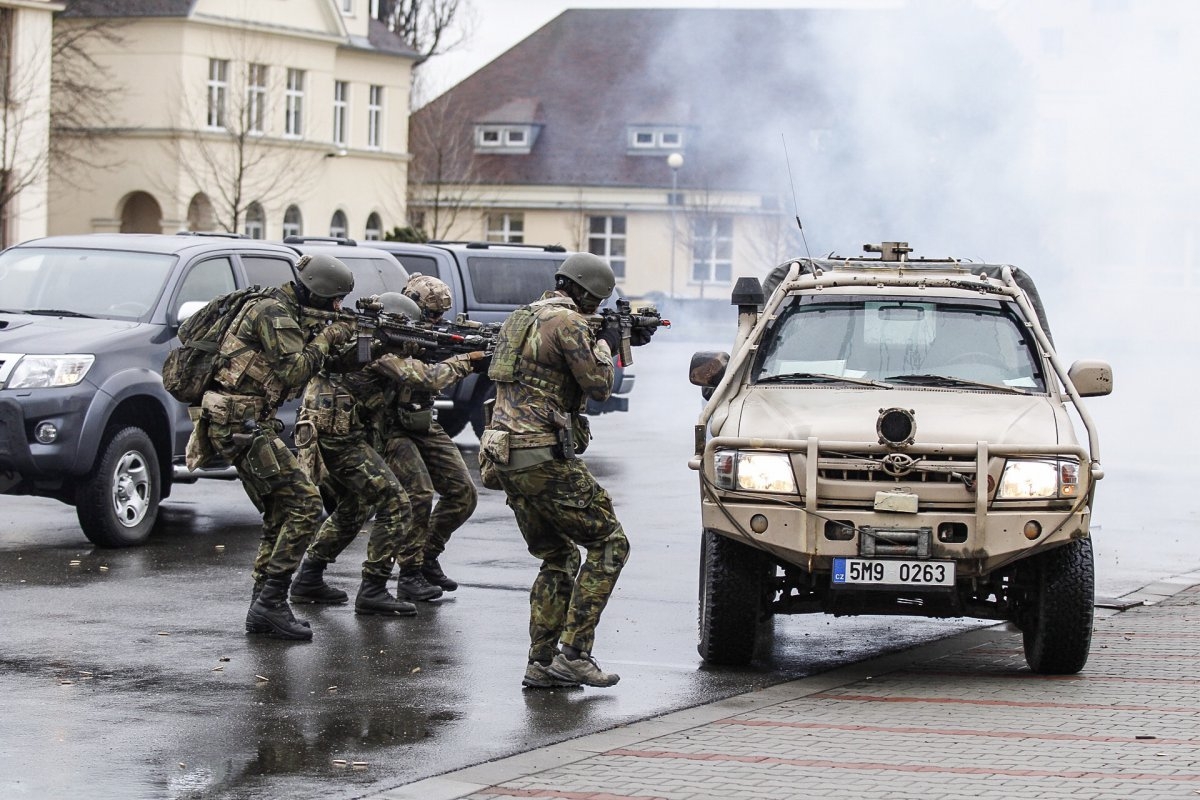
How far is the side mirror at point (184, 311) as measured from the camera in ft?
42.4

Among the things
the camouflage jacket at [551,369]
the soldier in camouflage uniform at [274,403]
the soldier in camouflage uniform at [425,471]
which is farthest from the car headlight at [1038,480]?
the soldier in camouflage uniform at [274,403]

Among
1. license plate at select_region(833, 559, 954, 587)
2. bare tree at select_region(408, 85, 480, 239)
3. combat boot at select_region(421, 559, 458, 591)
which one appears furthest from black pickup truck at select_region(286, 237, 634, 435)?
bare tree at select_region(408, 85, 480, 239)

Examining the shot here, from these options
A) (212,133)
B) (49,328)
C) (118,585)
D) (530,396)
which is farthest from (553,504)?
(212,133)

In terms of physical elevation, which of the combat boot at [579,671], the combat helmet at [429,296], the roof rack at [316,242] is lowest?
the combat boot at [579,671]

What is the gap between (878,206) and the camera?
29.5 metres

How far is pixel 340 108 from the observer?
58.7 metres

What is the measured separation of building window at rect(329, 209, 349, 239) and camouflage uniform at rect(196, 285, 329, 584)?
160 feet

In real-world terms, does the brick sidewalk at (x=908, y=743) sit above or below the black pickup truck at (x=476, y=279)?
below

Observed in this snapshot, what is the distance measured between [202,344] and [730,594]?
9.31 feet

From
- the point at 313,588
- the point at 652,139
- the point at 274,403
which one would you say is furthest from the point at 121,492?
the point at 652,139

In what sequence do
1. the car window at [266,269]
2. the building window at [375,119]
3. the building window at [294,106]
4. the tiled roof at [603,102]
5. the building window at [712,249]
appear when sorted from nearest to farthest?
the car window at [266,269]
the building window at [294,106]
the building window at [375,119]
the tiled roof at [603,102]
the building window at [712,249]

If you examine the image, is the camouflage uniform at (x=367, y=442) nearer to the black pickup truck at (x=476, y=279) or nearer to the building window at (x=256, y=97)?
the black pickup truck at (x=476, y=279)

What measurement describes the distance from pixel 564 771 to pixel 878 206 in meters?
23.1

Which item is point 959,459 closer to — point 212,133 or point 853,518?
point 853,518
